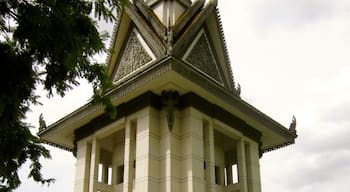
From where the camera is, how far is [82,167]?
43.3ft

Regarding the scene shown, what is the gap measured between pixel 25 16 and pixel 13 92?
27.7 inches

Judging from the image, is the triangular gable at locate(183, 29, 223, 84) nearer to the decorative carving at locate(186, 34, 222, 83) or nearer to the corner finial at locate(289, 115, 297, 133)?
the decorative carving at locate(186, 34, 222, 83)

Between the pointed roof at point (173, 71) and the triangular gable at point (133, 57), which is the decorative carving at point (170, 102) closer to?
the pointed roof at point (173, 71)

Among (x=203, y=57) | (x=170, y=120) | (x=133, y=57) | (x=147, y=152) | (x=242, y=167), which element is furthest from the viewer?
(x=203, y=57)

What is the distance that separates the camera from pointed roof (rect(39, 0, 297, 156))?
1179cm

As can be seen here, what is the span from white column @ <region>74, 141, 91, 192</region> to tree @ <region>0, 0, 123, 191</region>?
25.1ft

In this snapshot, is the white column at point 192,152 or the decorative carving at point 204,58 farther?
the decorative carving at point 204,58

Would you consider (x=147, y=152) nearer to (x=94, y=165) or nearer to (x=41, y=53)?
(x=94, y=165)

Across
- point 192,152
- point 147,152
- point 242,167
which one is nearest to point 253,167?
point 242,167

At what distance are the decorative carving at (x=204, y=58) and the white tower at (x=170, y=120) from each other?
30mm

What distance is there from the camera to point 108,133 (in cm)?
1300

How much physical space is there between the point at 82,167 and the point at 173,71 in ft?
13.2

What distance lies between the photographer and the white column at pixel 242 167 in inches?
508

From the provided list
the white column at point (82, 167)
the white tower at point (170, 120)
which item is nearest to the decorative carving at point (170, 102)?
the white tower at point (170, 120)
